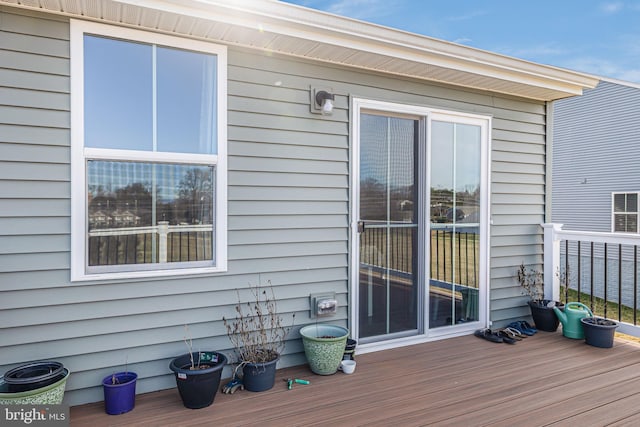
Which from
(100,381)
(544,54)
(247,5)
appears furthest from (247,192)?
(544,54)

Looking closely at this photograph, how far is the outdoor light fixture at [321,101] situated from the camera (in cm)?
315

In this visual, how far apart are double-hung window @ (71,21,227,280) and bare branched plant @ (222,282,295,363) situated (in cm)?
36

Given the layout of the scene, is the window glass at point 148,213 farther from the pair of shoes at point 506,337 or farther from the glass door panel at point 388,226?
the pair of shoes at point 506,337

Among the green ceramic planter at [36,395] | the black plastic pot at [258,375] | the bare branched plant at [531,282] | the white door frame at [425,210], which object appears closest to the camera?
the green ceramic planter at [36,395]

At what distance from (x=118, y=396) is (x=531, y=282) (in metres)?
4.01

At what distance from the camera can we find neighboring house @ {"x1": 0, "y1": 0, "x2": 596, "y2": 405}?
2.45 meters

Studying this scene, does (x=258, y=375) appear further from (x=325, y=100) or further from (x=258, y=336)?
(x=325, y=100)

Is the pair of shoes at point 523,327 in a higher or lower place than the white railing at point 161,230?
lower

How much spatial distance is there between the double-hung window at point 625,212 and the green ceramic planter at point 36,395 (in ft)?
36.5

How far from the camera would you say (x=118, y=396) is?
2424 millimetres

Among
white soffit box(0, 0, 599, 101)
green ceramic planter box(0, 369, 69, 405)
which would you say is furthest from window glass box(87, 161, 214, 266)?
white soffit box(0, 0, 599, 101)

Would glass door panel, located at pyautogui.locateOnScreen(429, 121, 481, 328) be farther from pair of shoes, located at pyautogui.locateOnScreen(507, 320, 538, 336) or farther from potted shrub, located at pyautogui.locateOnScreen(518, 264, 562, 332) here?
potted shrub, located at pyautogui.locateOnScreen(518, 264, 562, 332)

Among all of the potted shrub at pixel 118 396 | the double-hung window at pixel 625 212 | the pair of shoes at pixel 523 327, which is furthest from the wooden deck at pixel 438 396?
the double-hung window at pixel 625 212

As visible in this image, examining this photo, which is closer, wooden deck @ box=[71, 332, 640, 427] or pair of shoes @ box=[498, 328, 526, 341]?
wooden deck @ box=[71, 332, 640, 427]
